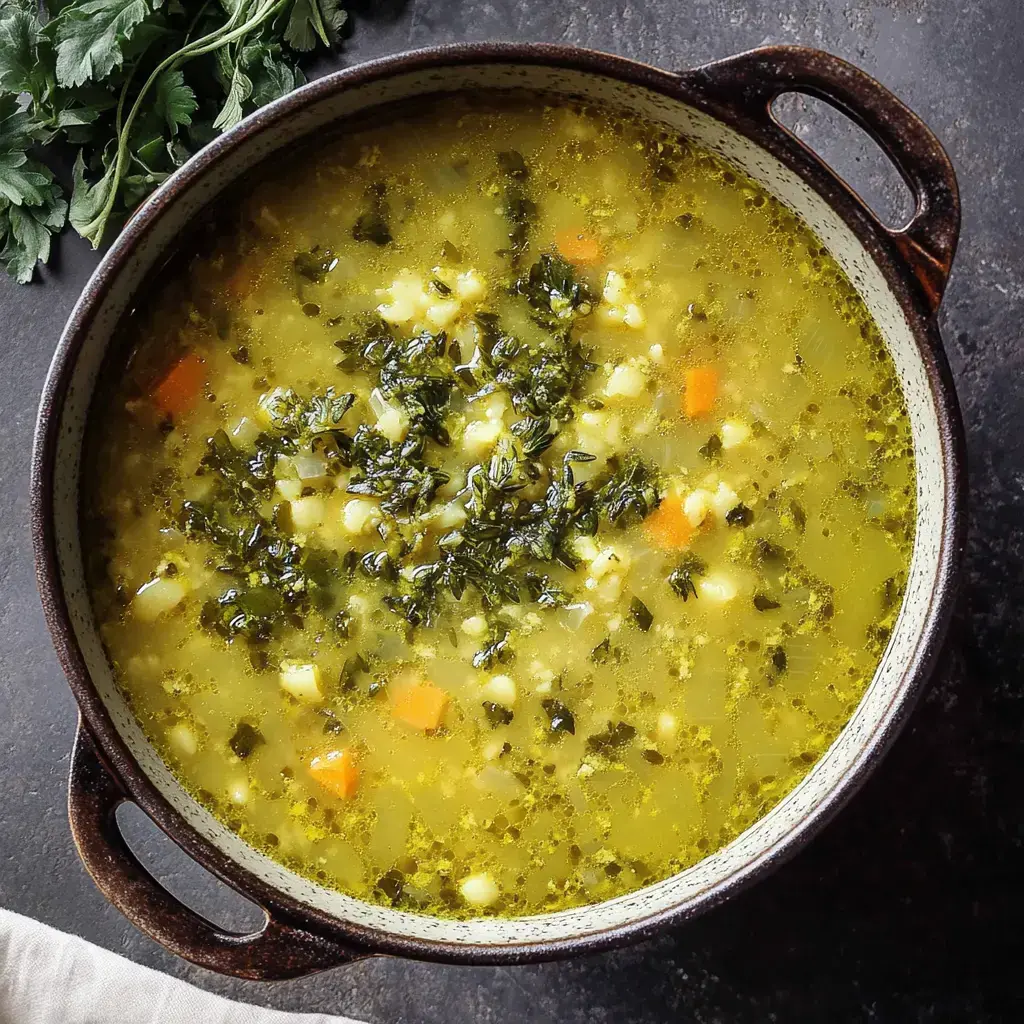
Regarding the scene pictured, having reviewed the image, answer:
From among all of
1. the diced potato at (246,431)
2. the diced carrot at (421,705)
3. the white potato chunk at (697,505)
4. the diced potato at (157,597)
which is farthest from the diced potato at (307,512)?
the white potato chunk at (697,505)

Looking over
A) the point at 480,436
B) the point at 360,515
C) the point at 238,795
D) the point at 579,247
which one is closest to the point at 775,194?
the point at 579,247

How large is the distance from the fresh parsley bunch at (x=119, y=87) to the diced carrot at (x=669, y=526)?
1.25 meters

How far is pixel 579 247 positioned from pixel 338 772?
116cm

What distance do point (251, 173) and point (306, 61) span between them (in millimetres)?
487

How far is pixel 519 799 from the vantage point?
236cm

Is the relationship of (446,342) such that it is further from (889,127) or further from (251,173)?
(889,127)

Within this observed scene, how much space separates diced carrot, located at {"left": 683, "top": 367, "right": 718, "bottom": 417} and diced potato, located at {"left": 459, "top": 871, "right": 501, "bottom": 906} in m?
1.02

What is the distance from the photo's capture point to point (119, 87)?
269cm

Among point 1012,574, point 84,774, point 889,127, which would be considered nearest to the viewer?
point 889,127

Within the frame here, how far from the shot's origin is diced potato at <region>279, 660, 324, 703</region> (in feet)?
7.70

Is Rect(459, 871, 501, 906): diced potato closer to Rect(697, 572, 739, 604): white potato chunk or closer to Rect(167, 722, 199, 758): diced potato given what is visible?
Rect(167, 722, 199, 758): diced potato

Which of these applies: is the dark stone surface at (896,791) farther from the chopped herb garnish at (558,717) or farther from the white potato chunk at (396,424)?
the white potato chunk at (396,424)

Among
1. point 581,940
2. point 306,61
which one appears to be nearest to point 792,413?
point 581,940

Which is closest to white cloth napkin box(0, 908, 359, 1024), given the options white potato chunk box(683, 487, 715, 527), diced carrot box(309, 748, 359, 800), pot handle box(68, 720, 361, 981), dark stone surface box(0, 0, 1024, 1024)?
dark stone surface box(0, 0, 1024, 1024)
